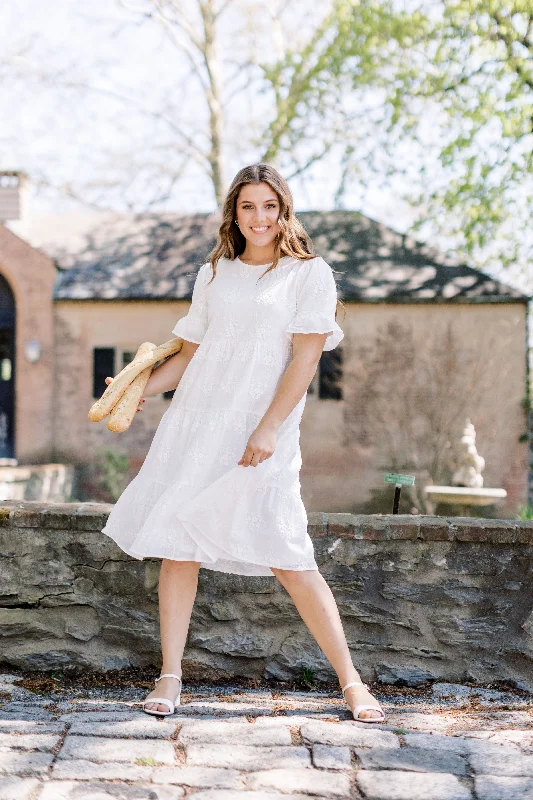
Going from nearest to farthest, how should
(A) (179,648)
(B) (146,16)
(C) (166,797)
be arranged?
(C) (166,797) < (A) (179,648) < (B) (146,16)

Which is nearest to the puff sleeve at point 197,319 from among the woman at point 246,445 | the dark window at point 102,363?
the woman at point 246,445

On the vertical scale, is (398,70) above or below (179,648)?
above

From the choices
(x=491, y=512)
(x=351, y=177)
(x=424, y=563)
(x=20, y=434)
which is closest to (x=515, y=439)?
(x=491, y=512)

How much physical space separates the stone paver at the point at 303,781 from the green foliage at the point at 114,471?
11876 mm

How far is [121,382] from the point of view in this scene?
301 centimetres

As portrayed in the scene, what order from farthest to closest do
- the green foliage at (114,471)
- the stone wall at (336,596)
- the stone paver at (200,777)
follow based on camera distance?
the green foliage at (114,471) → the stone wall at (336,596) → the stone paver at (200,777)

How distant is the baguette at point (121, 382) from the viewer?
2.95 metres

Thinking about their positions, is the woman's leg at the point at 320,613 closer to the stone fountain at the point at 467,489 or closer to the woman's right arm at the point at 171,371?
the woman's right arm at the point at 171,371

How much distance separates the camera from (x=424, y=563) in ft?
11.4

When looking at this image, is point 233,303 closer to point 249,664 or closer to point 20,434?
point 249,664

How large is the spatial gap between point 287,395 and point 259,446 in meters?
0.20

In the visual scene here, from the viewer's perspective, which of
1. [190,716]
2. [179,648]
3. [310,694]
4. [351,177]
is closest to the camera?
[190,716]

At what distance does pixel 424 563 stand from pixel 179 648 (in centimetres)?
109

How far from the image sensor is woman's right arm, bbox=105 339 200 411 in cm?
314
